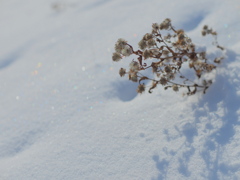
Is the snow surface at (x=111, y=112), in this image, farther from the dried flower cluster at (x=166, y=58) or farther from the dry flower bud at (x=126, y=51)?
the dry flower bud at (x=126, y=51)

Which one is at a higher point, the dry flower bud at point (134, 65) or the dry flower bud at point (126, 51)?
the dry flower bud at point (126, 51)

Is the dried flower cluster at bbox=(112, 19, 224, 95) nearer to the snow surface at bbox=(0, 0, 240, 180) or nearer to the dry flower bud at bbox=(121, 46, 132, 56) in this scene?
the dry flower bud at bbox=(121, 46, 132, 56)

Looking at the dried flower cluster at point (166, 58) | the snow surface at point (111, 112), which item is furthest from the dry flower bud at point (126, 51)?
the snow surface at point (111, 112)

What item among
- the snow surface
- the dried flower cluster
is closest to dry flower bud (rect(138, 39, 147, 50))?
the dried flower cluster

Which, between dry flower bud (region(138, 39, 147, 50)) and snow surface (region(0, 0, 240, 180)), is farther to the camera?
dry flower bud (region(138, 39, 147, 50))

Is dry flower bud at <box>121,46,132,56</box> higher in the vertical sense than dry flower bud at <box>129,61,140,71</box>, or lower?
higher

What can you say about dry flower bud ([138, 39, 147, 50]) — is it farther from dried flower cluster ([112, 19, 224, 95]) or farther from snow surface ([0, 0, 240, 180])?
snow surface ([0, 0, 240, 180])

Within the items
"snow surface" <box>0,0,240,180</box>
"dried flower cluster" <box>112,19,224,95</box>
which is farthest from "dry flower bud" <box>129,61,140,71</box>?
"snow surface" <box>0,0,240,180</box>

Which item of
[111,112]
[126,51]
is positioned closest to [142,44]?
[126,51]

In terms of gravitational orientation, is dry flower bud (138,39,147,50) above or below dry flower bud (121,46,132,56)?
above

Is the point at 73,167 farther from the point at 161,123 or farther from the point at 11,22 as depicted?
the point at 11,22

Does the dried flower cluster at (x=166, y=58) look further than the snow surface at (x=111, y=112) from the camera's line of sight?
Yes
